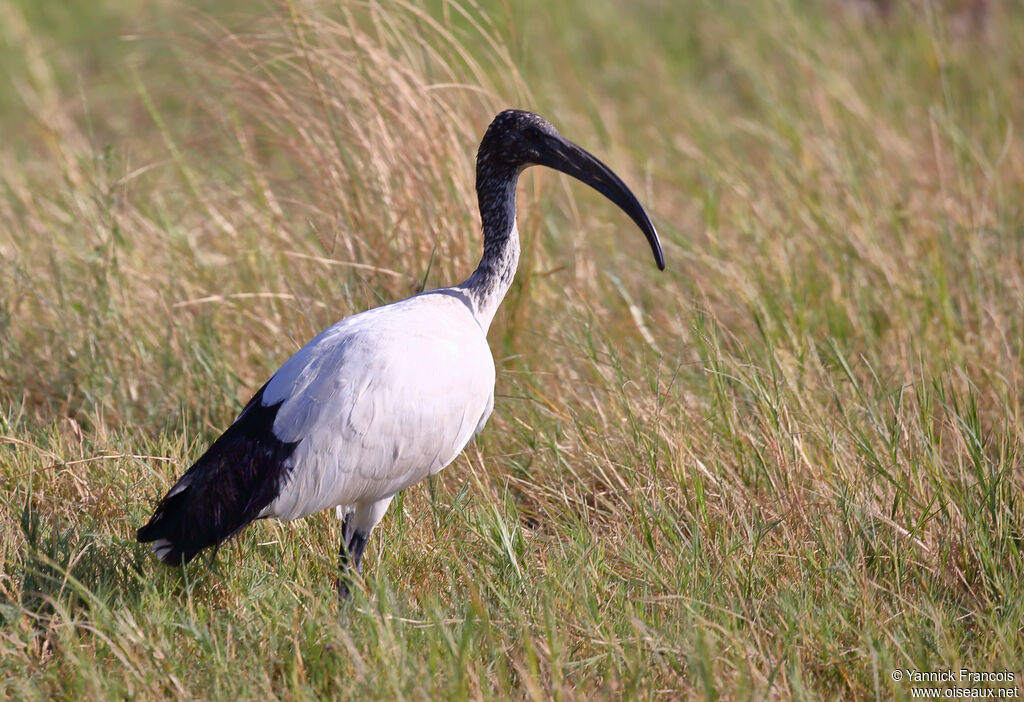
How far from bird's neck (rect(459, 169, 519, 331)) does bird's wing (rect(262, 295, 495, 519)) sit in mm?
289

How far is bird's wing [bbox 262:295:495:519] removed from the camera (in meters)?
3.01

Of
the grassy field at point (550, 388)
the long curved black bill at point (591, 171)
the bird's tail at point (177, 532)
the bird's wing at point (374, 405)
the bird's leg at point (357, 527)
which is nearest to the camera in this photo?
the grassy field at point (550, 388)

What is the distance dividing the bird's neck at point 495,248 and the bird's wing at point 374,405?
289mm

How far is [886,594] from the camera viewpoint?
Result: 3.07 metres

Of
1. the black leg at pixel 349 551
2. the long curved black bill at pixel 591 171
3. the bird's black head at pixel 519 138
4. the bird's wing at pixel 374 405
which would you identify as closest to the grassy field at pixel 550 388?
the black leg at pixel 349 551

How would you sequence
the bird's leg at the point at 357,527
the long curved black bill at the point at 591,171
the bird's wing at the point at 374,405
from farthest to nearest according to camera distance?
the long curved black bill at the point at 591,171
the bird's leg at the point at 357,527
the bird's wing at the point at 374,405

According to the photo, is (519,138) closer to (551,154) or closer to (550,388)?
(551,154)

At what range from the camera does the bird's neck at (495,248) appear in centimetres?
353

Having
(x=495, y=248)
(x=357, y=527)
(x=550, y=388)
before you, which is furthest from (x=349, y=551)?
(x=550, y=388)

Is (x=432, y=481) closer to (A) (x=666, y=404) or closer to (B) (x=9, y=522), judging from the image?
(A) (x=666, y=404)

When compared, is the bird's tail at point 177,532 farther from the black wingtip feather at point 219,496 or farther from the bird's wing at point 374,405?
the bird's wing at point 374,405

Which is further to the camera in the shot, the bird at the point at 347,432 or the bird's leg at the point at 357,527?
the bird's leg at the point at 357,527

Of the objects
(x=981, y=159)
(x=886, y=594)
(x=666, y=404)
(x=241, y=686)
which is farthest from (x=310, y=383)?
(x=981, y=159)

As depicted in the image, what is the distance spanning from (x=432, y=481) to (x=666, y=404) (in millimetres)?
823
